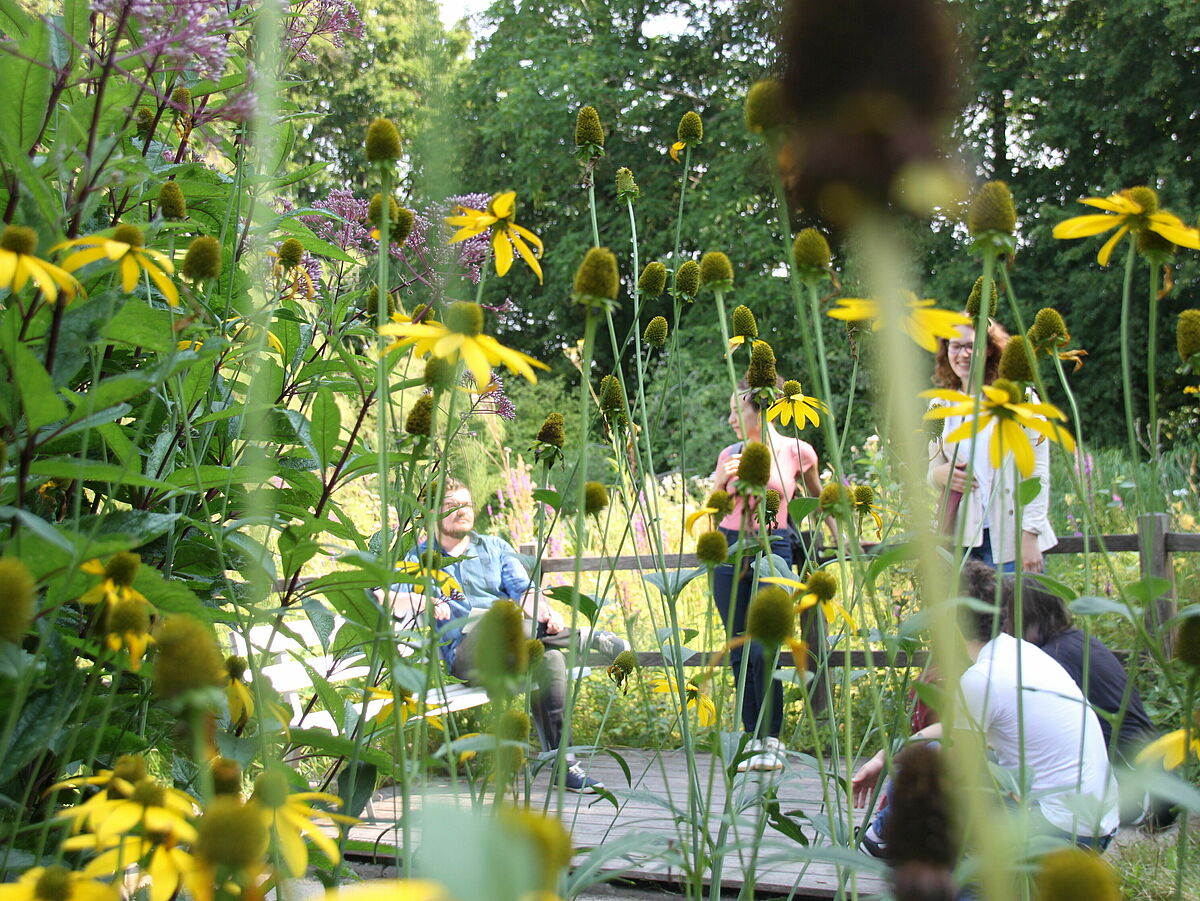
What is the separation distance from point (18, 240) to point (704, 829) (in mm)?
616

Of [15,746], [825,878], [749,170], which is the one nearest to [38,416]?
[15,746]

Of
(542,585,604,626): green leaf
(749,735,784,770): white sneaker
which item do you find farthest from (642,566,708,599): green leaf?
(749,735,784,770): white sneaker

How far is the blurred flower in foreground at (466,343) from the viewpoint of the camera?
69 cm

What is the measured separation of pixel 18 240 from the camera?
2.25 ft

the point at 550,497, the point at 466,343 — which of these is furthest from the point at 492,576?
the point at 466,343

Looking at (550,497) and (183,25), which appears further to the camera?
(550,497)

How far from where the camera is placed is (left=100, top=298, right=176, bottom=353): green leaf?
2.77 ft

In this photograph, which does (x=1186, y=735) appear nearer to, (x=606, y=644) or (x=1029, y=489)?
(x=1029, y=489)

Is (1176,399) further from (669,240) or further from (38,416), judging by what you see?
(38,416)

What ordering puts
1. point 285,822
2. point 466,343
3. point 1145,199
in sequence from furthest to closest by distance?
point 1145,199 < point 466,343 < point 285,822

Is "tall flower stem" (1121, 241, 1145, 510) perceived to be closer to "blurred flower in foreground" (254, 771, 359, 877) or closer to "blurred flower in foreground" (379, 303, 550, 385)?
"blurred flower in foreground" (379, 303, 550, 385)

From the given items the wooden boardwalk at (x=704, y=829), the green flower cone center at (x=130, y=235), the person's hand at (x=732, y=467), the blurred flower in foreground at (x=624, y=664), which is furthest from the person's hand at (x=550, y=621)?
the green flower cone center at (x=130, y=235)

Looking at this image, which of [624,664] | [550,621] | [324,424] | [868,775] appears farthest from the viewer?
[550,621]

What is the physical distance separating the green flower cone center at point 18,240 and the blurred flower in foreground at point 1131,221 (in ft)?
2.54
